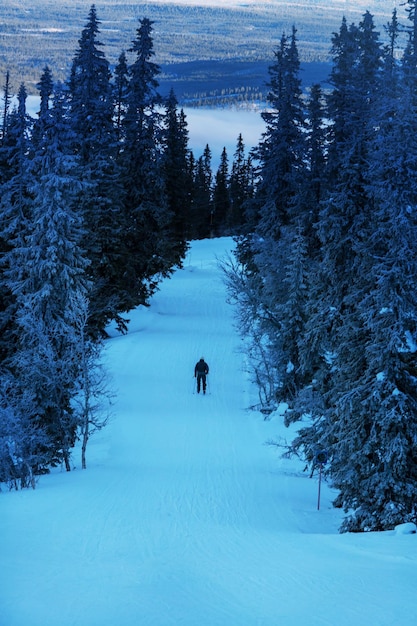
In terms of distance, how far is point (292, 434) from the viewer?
2500 centimetres

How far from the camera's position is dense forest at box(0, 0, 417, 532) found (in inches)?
583

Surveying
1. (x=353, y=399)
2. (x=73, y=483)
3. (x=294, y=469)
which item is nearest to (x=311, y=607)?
(x=353, y=399)

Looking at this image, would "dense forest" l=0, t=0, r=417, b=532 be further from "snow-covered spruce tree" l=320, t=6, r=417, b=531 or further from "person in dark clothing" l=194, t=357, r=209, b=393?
"person in dark clothing" l=194, t=357, r=209, b=393

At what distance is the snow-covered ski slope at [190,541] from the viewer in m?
10.1

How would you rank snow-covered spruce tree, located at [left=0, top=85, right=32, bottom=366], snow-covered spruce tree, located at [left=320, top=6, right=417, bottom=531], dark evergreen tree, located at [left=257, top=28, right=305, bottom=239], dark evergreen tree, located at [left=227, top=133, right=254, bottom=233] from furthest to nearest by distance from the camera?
1. dark evergreen tree, located at [left=227, top=133, right=254, bottom=233]
2. dark evergreen tree, located at [left=257, top=28, right=305, bottom=239]
3. snow-covered spruce tree, located at [left=0, top=85, right=32, bottom=366]
4. snow-covered spruce tree, located at [left=320, top=6, right=417, bottom=531]

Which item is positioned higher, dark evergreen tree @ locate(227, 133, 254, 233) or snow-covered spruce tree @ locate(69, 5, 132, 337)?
snow-covered spruce tree @ locate(69, 5, 132, 337)

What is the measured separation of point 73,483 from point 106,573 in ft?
23.6

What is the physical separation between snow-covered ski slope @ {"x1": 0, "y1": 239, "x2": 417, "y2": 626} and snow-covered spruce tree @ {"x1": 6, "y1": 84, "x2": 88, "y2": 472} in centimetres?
167

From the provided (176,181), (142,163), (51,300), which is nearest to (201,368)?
(51,300)

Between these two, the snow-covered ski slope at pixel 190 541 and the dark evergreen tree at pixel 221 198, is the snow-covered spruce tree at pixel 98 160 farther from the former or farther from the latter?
the dark evergreen tree at pixel 221 198

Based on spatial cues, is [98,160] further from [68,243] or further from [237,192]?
[237,192]

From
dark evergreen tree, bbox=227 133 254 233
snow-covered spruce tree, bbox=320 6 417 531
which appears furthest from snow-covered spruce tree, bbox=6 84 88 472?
dark evergreen tree, bbox=227 133 254 233

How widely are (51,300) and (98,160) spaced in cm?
1071

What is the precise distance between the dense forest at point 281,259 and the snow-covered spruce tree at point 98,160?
0.31ft
